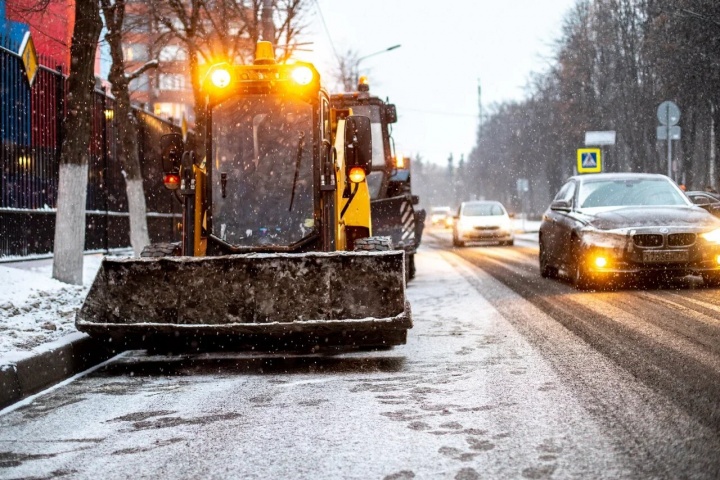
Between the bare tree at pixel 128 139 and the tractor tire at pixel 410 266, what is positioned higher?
the bare tree at pixel 128 139

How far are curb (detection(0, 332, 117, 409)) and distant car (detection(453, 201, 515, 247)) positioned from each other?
2349cm

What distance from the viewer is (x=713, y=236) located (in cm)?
1227

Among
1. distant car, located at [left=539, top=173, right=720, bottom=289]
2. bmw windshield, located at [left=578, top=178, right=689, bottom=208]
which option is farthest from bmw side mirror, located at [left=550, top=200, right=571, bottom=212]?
bmw windshield, located at [left=578, top=178, right=689, bottom=208]

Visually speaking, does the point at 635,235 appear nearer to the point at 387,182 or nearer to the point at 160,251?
the point at 387,182

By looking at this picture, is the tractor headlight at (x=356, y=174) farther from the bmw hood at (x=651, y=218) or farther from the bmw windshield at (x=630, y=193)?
the bmw windshield at (x=630, y=193)

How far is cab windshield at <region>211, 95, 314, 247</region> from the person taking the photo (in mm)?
8719

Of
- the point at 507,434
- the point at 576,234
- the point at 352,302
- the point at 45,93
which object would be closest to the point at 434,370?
the point at 352,302

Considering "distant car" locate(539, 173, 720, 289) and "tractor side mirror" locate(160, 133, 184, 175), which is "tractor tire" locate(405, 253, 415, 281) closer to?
"distant car" locate(539, 173, 720, 289)

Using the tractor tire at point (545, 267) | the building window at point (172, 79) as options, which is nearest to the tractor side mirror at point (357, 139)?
the tractor tire at point (545, 267)

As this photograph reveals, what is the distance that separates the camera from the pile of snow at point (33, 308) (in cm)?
758

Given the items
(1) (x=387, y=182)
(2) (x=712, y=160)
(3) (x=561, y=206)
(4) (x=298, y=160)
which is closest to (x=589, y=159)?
(1) (x=387, y=182)

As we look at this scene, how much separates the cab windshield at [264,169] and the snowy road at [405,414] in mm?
1277

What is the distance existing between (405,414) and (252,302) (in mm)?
2238

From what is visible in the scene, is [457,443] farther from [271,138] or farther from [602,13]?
[602,13]
